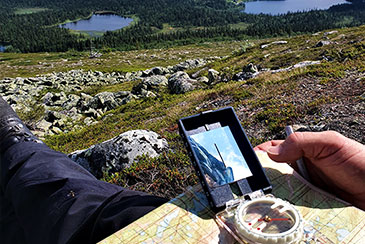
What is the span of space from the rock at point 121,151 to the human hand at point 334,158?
527cm

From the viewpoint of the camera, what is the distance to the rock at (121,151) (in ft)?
24.8

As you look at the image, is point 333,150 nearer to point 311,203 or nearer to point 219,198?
point 311,203

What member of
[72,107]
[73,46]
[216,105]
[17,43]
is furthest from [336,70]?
[17,43]

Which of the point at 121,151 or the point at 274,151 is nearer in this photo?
the point at 274,151

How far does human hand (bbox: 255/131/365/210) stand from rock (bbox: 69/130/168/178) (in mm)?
5274

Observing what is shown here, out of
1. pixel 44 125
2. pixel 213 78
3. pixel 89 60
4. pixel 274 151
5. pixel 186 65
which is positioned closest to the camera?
pixel 274 151

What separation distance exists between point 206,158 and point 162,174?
396 centimetres

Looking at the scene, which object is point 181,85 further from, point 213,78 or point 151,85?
point 151,85

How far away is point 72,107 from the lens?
101 ft

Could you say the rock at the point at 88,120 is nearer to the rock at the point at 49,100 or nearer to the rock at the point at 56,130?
the rock at the point at 56,130

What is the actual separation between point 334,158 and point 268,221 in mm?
1366

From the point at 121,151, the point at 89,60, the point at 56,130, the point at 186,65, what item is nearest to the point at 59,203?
the point at 121,151

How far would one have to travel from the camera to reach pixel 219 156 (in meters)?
2.37

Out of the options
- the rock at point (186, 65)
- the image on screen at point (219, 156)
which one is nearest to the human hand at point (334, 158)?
the image on screen at point (219, 156)
